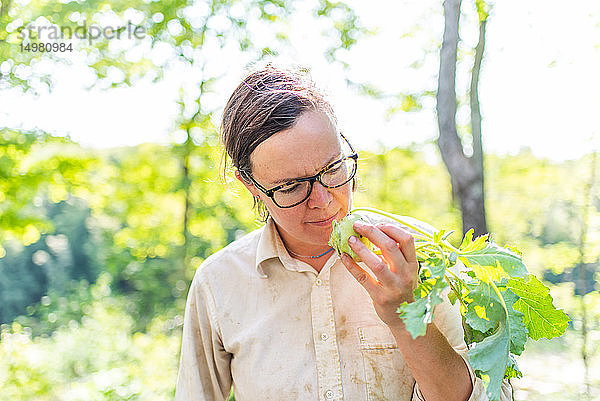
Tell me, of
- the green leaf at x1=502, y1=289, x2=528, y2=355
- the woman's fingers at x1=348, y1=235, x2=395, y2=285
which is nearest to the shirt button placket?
the woman's fingers at x1=348, y1=235, x2=395, y2=285

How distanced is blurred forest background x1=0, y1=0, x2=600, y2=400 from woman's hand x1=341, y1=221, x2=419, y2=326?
119 inches

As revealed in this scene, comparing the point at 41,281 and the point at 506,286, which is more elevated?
the point at 506,286

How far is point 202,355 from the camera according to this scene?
6.67ft

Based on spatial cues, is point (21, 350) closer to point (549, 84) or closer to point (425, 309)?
point (549, 84)

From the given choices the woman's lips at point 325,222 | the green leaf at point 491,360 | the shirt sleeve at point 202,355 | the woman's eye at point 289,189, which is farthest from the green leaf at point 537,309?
the shirt sleeve at point 202,355

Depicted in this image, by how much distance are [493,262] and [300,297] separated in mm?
746

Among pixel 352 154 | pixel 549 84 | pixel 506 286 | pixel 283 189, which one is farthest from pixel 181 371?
pixel 549 84

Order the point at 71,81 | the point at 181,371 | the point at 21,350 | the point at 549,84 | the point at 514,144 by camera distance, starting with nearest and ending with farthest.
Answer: the point at 181,371 < the point at 549,84 < the point at 71,81 < the point at 514,144 < the point at 21,350

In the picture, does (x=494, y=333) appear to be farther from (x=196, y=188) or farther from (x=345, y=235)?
(x=196, y=188)

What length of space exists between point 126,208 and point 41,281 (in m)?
15.8

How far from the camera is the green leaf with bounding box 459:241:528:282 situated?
1.38 m

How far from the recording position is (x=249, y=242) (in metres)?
2.15

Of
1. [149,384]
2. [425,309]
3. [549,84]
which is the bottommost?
[149,384]

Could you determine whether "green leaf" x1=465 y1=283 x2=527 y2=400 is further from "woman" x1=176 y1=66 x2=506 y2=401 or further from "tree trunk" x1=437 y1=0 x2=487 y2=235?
"tree trunk" x1=437 y1=0 x2=487 y2=235
